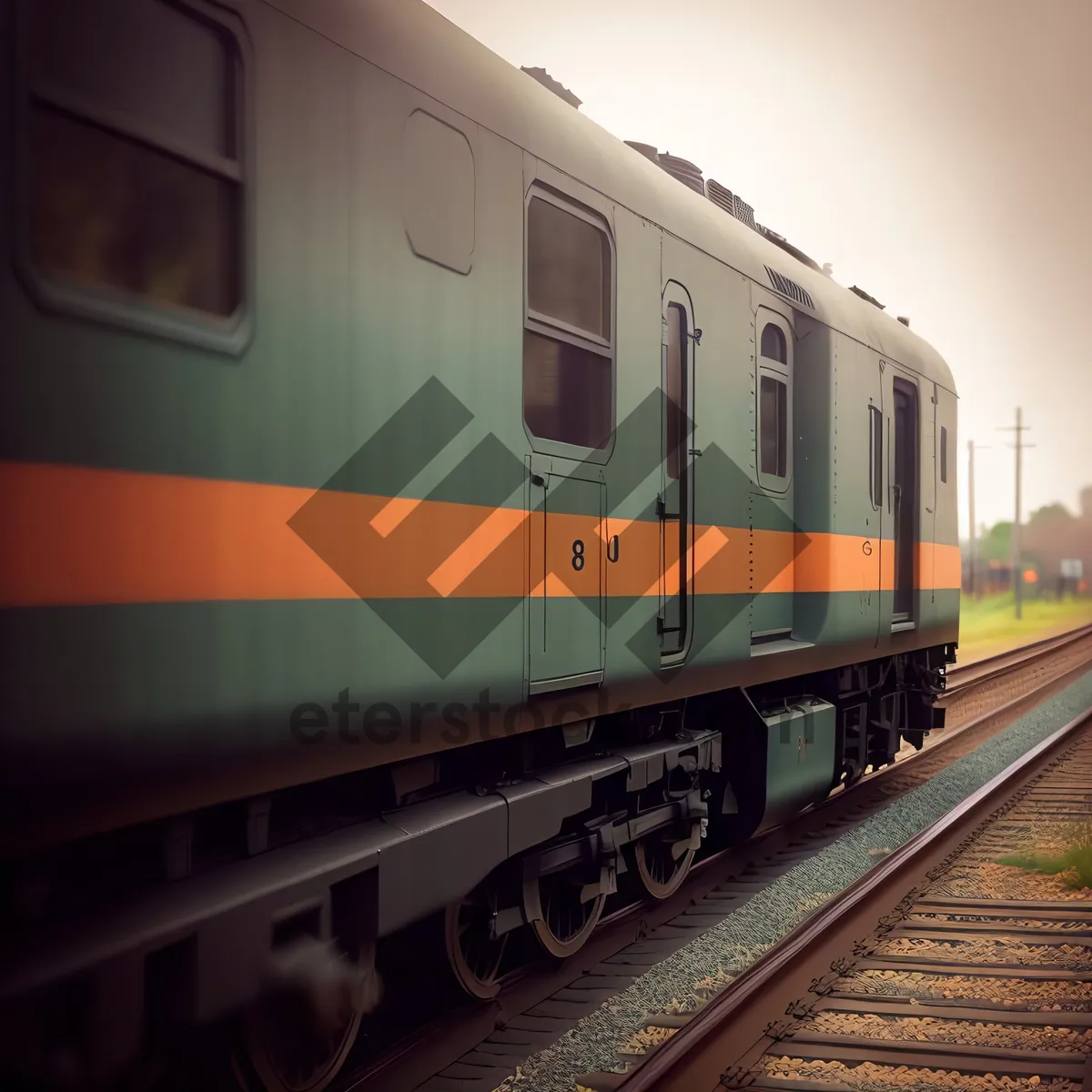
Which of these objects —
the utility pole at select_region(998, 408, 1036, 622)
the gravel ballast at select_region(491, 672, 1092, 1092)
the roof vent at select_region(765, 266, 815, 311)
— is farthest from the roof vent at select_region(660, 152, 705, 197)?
the utility pole at select_region(998, 408, 1036, 622)

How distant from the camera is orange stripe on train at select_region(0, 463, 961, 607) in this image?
2381 mm

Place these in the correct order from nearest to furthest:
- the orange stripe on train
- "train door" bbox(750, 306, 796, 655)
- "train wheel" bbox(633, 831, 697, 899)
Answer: the orange stripe on train → "train wheel" bbox(633, 831, 697, 899) → "train door" bbox(750, 306, 796, 655)

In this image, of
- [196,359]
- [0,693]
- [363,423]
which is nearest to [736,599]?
[363,423]

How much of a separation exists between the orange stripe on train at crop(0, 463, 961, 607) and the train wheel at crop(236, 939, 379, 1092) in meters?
1.32

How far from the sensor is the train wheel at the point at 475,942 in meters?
4.19

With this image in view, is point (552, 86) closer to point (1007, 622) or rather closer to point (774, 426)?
point (774, 426)

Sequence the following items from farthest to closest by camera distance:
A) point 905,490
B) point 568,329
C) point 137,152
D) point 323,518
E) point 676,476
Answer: point 905,490 < point 676,476 < point 568,329 < point 323,518 < point 137,152

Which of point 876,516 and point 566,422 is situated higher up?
point 566,422

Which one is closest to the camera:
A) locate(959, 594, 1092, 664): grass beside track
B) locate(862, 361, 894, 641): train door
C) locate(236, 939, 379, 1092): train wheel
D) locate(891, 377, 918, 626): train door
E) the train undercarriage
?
the train undercarriage

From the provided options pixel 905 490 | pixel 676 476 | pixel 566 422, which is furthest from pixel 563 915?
pixel 905 490

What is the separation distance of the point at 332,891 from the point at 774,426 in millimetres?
4430

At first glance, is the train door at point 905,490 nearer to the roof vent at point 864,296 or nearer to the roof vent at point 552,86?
the roof vent at point 864,296

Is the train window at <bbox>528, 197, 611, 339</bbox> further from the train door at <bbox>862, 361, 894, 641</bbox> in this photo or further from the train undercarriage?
the train door at <bbox>862, 361, 894, 641</bbox>

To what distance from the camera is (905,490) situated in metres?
9.30
